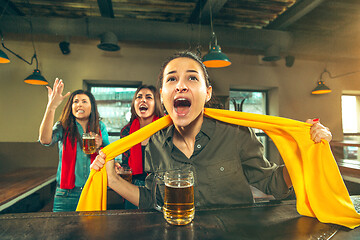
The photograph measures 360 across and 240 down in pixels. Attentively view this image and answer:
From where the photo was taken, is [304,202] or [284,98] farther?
[284,98]

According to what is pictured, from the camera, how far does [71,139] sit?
2385mm

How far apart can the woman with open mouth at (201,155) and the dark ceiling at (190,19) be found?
3178 millimetres

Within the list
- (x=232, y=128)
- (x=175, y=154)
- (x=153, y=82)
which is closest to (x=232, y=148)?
(x=232, y=128)

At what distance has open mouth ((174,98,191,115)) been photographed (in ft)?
3.94

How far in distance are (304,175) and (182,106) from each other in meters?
0.71

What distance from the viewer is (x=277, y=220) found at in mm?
895

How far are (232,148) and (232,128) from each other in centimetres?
13

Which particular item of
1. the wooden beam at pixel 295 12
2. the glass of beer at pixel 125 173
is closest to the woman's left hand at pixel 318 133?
the glass of beer at pixel 125 173

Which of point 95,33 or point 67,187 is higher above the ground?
point 95,33

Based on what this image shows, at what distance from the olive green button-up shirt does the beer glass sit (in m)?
0.38

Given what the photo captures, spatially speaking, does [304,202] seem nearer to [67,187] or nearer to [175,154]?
[175,154]

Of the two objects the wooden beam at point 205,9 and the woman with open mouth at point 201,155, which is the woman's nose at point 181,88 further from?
the wooden beam at point 205,9

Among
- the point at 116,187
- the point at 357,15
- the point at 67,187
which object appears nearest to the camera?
the point at 116,187

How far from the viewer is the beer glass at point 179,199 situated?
85 cm
